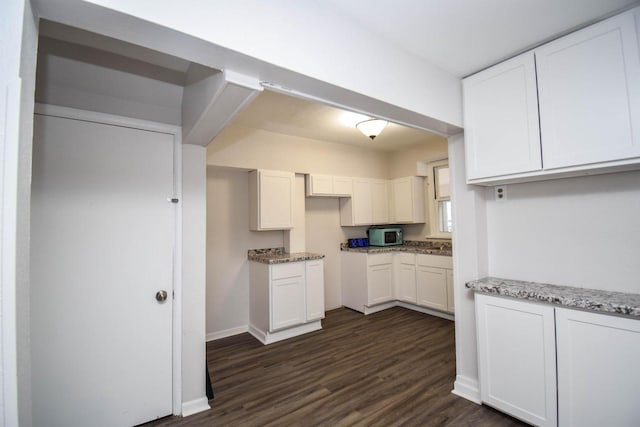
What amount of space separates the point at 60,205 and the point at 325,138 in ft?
10.1

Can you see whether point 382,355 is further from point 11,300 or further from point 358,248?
point 11,300

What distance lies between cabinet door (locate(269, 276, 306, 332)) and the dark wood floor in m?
0.22

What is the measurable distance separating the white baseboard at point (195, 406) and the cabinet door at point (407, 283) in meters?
3.00

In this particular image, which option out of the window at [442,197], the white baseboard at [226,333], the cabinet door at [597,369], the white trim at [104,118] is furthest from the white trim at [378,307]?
the white trim at [104,118]

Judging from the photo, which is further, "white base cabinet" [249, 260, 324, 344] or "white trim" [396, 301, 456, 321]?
"white trim" [396, 301, 456, 321]

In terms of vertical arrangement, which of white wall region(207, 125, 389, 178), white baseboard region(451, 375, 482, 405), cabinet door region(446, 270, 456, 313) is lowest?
white baseboard region(451, 375, 482, 405)

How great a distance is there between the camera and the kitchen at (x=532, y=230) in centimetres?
174

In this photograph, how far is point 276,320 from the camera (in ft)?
10.8

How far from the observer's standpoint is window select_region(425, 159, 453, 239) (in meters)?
4.42

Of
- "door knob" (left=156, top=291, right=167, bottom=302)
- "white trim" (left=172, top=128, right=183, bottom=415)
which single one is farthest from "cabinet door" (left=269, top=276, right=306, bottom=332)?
"door knob" (left=156, top=291, right=167, bottom=302)

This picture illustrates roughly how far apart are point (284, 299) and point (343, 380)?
1.17 meters

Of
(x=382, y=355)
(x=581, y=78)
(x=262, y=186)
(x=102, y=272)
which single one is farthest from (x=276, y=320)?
(x=581, y=78)

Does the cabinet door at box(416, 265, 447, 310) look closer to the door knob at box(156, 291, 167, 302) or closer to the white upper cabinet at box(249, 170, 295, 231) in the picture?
the white upper cabinet at box(249, 170, 295, 231)

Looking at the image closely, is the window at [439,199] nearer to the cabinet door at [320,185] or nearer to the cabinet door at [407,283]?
the cabinet door at [407,283]
